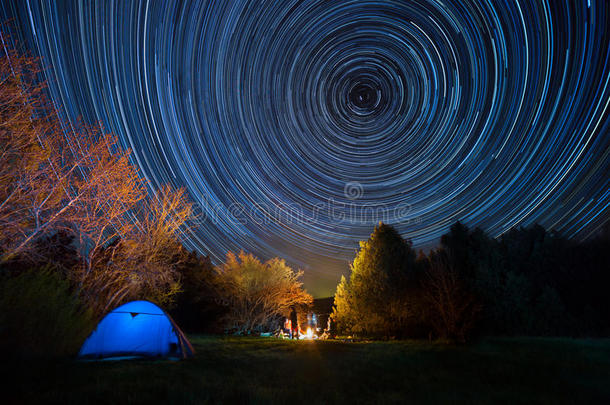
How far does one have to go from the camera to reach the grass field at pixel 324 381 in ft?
17.3

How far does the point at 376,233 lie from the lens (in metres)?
24.4

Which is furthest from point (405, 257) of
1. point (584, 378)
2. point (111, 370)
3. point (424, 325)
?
point (111, 370)

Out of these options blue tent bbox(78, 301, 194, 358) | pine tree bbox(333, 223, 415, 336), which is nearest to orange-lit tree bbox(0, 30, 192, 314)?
blue tent bbox(78, 301, 194, 358)

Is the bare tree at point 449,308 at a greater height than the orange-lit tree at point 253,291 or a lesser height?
lesser

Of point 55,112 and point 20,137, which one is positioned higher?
point 55,112

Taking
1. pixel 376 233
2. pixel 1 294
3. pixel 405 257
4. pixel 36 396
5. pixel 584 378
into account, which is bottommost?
pixel 584 378

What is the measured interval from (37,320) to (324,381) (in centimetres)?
833

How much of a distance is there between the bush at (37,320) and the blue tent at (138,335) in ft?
2.79

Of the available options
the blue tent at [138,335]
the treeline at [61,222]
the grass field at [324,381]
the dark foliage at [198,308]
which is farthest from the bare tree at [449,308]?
the dark foliage at [198,308]

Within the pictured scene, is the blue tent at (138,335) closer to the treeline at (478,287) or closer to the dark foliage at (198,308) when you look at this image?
the treeline at (478,287)

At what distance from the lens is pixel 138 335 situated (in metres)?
10.9

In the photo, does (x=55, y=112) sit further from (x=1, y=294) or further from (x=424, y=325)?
(x=424, y=325)

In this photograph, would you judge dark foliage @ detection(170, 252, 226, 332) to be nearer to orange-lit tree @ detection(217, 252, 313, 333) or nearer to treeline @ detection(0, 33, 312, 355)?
orange-lit tree @ detection(217, 252, 313, 333)

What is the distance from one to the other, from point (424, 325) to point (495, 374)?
15.2 meters
